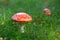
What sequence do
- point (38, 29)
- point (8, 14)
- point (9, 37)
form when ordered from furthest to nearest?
point (8, 14), point (38, 29), point (9, 37)

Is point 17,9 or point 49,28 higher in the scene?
point 17,9

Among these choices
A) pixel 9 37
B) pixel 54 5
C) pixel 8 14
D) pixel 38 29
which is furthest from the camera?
pixel 54 5

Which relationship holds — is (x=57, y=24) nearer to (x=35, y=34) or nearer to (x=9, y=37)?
(x=35, y=34)

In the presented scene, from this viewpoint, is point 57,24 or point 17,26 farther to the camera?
point 57,24

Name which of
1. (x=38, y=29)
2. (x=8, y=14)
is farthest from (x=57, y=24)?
(x=8, y=14)

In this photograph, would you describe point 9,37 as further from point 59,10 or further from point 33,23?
point 59,10

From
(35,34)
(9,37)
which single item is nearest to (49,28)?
(35,34)
